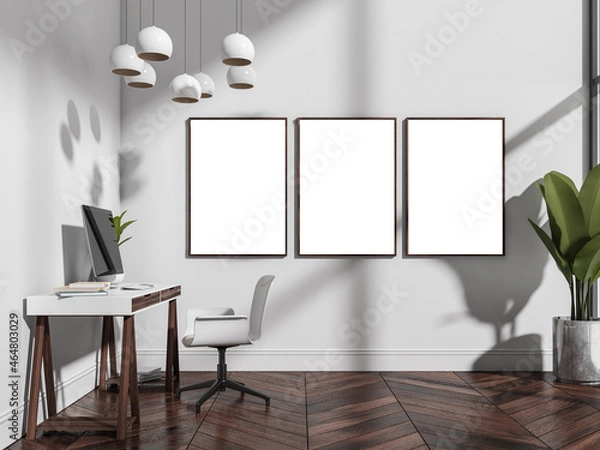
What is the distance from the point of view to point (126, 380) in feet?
11.4

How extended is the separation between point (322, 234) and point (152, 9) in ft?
7.52

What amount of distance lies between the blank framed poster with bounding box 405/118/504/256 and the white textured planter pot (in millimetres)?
829

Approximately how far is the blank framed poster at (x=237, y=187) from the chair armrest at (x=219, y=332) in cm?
135

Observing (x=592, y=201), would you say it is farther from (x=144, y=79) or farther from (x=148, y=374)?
(x=148, y=374)

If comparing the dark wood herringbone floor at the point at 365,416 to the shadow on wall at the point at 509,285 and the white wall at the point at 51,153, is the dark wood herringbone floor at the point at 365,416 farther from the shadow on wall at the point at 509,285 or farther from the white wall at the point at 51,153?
the white wall at the point at 51,153

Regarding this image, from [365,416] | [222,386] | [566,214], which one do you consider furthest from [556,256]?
[222,386]

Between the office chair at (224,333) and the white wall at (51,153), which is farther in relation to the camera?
the office chair at (224,333)

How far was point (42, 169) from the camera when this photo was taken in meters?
3.81

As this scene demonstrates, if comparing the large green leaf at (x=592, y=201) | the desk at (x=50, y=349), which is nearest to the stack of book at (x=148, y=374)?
the desk at (x=50, y=349)

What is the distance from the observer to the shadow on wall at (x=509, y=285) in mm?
5297

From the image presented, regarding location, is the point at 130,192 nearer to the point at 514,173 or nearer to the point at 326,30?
the point at 326,30

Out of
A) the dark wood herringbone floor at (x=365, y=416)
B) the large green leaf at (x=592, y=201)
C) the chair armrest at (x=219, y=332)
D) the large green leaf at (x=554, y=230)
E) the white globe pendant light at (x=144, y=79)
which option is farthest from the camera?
the large green leaf at (x=554, y=230)

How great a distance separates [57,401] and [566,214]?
12.0ft

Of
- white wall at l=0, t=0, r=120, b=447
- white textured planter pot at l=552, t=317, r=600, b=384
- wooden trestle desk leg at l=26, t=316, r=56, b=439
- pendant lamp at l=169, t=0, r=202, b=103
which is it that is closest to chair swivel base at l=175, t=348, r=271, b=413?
white wall at l=0, t=0, r=120, b=447
